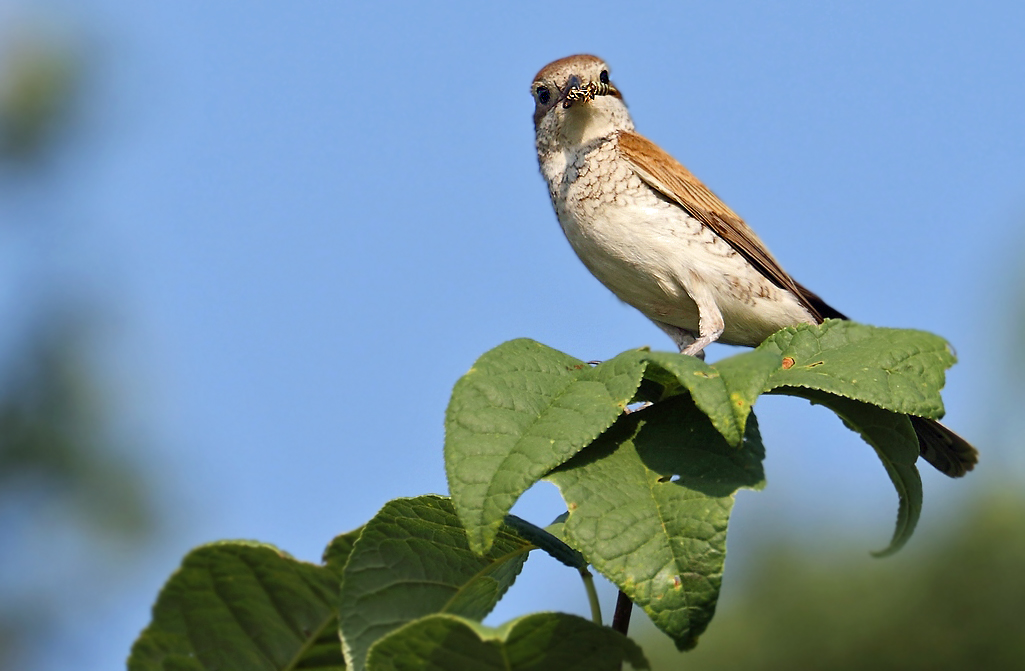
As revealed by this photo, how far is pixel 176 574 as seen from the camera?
70.0 inches

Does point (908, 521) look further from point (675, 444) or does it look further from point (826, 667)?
point (826, 667)

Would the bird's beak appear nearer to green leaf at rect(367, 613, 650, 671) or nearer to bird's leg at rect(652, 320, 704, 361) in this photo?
bird's leg at rect(652, 320, 704, 361)

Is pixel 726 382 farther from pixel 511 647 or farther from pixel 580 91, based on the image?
pixel 580 91

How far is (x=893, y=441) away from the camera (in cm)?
199

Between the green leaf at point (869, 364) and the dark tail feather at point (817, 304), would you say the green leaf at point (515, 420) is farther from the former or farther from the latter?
the dark tail feather at point (817, 304)

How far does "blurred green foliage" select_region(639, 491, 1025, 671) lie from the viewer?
61.6ft

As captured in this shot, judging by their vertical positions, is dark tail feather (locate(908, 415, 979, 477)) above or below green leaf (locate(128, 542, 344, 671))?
below


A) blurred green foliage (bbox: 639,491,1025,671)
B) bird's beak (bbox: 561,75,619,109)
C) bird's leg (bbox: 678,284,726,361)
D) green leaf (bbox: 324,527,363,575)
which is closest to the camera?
green leaf (bbox: 324,527,363,575)

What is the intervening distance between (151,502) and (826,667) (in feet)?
46.6

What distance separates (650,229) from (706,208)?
18.5 inches

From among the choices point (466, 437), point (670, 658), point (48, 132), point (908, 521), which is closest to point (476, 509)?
point (466, 437)

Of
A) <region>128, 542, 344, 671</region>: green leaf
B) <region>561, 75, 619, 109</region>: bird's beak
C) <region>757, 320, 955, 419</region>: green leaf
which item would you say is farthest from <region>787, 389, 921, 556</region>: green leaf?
<region>561, 75, 619, 109</region>: bird's beak

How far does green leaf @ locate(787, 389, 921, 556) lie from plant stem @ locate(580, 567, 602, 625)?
0.53m

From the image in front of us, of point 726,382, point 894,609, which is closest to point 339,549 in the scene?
point 726,382
